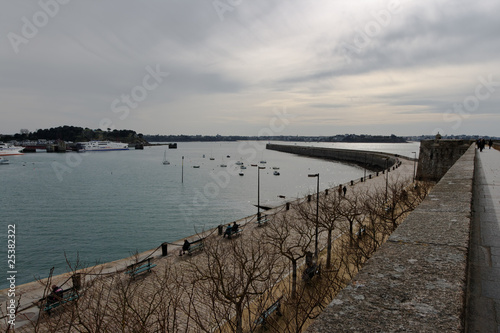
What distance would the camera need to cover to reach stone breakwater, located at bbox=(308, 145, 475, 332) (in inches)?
70.8

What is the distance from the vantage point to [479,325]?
2.14 meters

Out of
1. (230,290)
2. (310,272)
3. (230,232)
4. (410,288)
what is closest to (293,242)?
(230,232)

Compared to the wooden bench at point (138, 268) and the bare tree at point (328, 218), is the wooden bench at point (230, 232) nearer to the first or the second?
the bare tree at point (328, 218)

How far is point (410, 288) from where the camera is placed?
2.20 meters

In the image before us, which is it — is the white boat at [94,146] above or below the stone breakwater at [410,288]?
below

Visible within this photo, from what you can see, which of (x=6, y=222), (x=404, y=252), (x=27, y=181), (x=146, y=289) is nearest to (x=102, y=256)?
(x=146, y=289)

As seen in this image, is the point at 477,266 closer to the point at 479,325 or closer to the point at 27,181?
the point at 479,325

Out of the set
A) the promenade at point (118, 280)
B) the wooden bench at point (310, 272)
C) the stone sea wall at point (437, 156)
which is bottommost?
the promenade at point (118, 280)

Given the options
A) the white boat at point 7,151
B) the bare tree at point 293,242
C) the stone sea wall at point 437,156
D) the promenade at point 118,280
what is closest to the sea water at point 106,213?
the promenade at point 118,280

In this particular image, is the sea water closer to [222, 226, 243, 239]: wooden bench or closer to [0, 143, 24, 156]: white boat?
[222, 226, 243, 239]: wooden bench

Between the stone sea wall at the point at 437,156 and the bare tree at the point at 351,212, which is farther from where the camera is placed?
the stone sea wall at the point at 437,156

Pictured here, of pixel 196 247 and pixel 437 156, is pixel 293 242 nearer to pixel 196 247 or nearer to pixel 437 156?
pixel 196 247

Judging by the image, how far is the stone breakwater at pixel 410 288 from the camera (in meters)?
1.80

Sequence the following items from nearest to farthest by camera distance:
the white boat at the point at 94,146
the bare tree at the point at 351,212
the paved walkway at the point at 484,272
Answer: the paved walkway at the point at 484,272 < the bare tree at the point at 351,212 < the white boat at the point at 94,146
